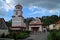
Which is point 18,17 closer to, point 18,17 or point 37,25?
point 18,17

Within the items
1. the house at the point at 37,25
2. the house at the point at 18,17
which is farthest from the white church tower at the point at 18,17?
the house at the point at 37,25

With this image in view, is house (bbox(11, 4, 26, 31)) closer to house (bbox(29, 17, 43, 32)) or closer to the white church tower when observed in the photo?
the white church tower

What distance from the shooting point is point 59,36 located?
65.6 ft

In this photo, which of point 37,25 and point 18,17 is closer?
point 18,17

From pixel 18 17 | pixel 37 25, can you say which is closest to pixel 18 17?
pixel 18 17

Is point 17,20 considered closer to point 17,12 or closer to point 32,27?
point 17,12

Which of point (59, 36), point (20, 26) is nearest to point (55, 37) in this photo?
point (59, 36)

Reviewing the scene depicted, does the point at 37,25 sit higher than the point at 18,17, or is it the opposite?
the point at 18,17

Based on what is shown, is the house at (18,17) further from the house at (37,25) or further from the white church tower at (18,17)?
the house at (37,25)

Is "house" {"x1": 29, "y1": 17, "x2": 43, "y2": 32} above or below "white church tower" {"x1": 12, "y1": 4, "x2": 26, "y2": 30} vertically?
below

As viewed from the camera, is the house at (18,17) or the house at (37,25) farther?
the house at (37,25)

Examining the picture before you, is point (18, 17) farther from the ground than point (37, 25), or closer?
farther from the ground

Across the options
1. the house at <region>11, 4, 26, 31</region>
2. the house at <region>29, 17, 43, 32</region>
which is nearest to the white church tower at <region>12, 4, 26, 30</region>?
the house at <region>11, 4, 26, 31</region>

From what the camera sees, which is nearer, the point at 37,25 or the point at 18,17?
the point at 18,17
